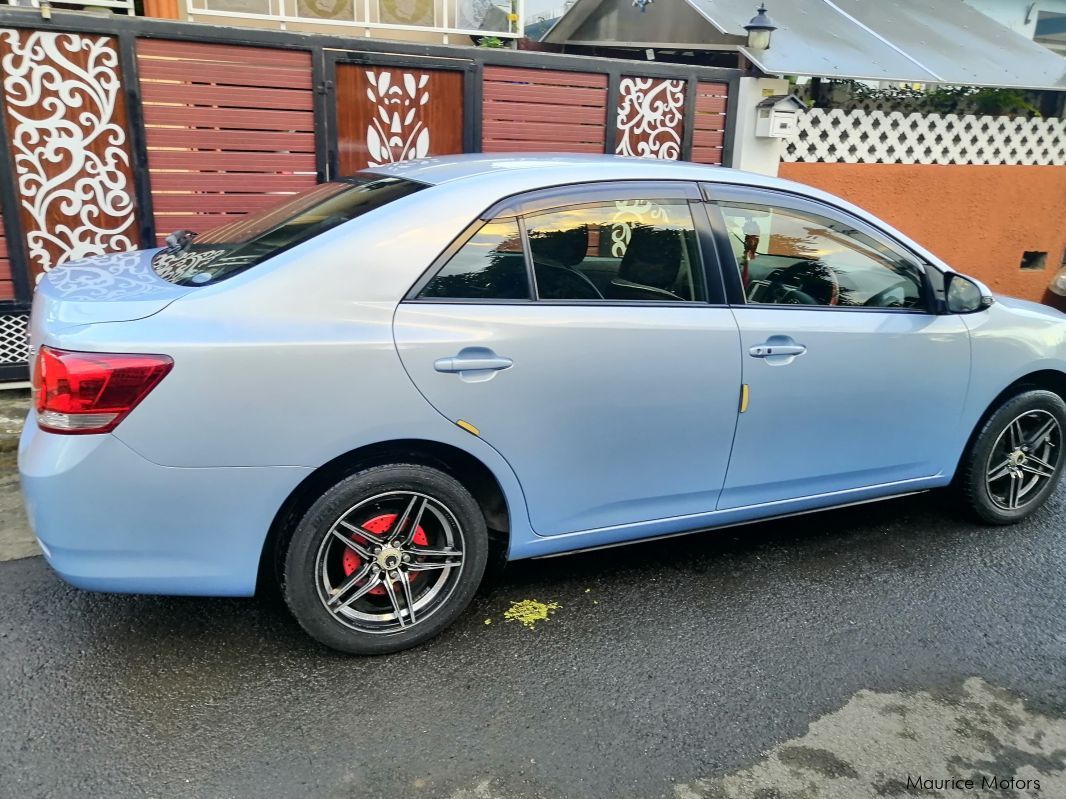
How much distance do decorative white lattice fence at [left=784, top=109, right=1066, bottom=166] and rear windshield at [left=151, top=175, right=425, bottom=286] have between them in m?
5.57

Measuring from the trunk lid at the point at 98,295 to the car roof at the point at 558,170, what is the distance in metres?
1.02

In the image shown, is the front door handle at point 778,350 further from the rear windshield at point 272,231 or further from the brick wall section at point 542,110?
the brick wall section at point 542,110

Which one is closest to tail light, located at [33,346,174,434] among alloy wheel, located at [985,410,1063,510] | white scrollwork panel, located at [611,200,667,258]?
white scrollwork panel, located at [611,200,667,258]

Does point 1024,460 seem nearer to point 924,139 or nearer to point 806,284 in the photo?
point 806,284

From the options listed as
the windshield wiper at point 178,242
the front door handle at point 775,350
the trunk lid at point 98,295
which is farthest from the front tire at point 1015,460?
the windshield wiper at point 178,242

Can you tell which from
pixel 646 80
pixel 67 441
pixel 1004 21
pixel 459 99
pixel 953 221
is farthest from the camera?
pixel 1004 21

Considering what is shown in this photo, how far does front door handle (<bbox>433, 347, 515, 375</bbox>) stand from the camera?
2805 mm

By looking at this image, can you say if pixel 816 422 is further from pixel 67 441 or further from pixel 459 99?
pixel 459 99

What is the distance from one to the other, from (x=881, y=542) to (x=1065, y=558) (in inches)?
32.9

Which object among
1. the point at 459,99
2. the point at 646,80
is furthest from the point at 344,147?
the point at 646,80

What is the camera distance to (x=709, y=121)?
7375 millimetres

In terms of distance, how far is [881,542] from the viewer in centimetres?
406

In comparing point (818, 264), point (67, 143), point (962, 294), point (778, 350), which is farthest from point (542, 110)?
point (778, 350)

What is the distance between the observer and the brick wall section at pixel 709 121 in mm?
7285
